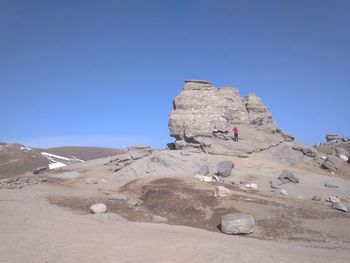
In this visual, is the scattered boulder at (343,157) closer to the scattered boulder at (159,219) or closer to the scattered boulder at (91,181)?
the scattered boulder at (91,181)

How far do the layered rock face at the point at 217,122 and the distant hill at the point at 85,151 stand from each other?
28.6 m

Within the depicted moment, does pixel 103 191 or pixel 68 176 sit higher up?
pixel 68 176

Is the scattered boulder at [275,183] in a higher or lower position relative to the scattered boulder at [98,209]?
higher

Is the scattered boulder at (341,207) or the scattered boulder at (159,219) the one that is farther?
the scattered boulder at (341,207)

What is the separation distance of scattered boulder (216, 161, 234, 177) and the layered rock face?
264 centimetres

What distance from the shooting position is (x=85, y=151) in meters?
54.5

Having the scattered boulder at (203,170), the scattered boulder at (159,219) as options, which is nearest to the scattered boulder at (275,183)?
the scattered boulder at (203,170)

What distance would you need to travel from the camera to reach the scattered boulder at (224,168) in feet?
60.3

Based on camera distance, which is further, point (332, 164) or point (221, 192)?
point (332, 164)

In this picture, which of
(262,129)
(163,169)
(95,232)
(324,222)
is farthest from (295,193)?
(95,232)

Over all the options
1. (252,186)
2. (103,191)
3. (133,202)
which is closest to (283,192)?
(252,186)

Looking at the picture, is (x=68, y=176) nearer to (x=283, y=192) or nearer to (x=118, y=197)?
(x=118, y=197)

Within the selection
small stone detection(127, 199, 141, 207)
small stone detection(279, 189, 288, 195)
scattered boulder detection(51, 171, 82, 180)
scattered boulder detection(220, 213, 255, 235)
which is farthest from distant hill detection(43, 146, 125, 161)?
scattered boulder detection(220, 213, 255, 235)

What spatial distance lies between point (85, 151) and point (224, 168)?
128ft
